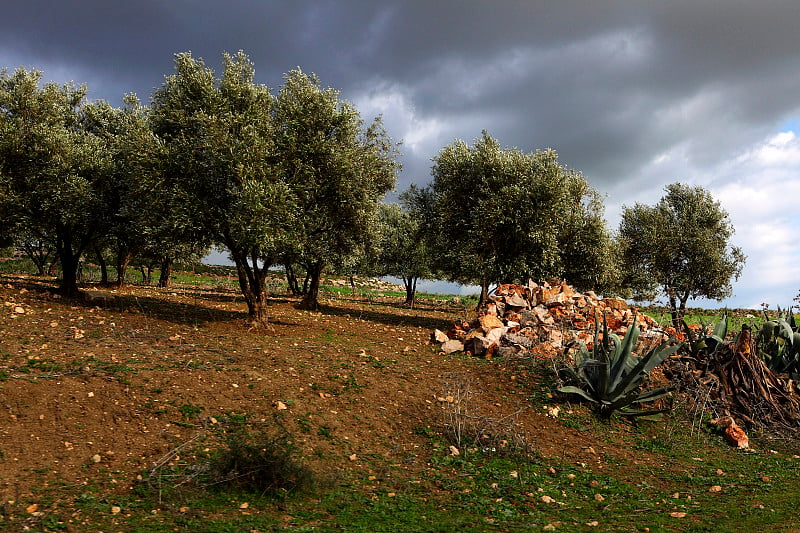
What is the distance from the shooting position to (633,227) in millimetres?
37781

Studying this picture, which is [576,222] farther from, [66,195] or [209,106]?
[66,195]

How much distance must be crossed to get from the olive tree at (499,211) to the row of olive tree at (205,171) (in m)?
5.04

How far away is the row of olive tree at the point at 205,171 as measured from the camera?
17625mm

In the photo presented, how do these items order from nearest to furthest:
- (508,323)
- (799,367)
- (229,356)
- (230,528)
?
(230,528) < (229,356) < (799,367) < (508,323)

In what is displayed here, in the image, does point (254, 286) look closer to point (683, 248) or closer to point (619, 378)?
point (619, 378)

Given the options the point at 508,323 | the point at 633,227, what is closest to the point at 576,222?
the point at 633,227

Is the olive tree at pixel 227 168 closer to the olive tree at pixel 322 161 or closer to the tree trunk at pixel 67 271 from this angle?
the olive tree at pixel 322 161

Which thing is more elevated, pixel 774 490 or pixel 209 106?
pixel 209 106

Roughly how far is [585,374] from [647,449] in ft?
7.49

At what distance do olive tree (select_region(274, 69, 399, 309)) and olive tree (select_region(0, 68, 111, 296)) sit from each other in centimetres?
849

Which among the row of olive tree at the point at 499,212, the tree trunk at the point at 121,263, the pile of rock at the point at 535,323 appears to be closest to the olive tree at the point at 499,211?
the row of olive tree at the point at 499,212

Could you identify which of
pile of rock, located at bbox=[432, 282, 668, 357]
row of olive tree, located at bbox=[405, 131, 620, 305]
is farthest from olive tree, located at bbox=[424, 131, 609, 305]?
pile of rock, located at bbox=[432, 282, 668, 357]

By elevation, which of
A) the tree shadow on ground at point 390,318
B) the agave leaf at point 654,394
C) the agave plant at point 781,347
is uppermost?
the agave plant at point 781,347

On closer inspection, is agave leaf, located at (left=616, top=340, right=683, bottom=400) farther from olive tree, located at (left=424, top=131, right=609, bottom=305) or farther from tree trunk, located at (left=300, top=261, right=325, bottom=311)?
tree trunk, located at (left=300, top=261, right=325, bottom=311)
